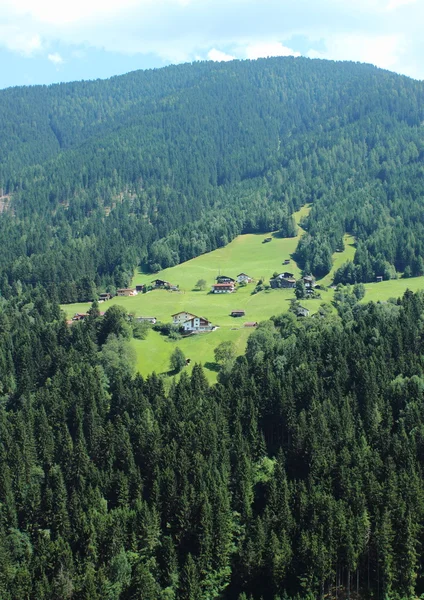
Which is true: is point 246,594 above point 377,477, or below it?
below

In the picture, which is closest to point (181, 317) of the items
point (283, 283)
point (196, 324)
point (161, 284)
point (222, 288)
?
point (196, 324)

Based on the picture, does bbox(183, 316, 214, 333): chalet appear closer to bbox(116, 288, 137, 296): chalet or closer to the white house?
the white house

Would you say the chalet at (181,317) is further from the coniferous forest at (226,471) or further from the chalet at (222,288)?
the chalet at (222,288)

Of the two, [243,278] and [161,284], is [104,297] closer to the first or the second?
[161,284]

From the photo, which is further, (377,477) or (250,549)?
(377,477)

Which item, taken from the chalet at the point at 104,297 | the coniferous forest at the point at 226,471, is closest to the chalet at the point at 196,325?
the coniferous forest at the point at 226,471

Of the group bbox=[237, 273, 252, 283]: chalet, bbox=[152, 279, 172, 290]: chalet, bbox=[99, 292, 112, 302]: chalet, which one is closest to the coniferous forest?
bbox=[99, 292, 112, 302]: chalet

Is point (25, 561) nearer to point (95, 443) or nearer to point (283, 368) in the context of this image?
point (95, 443)

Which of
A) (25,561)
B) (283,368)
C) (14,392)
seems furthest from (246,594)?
(14,392)
